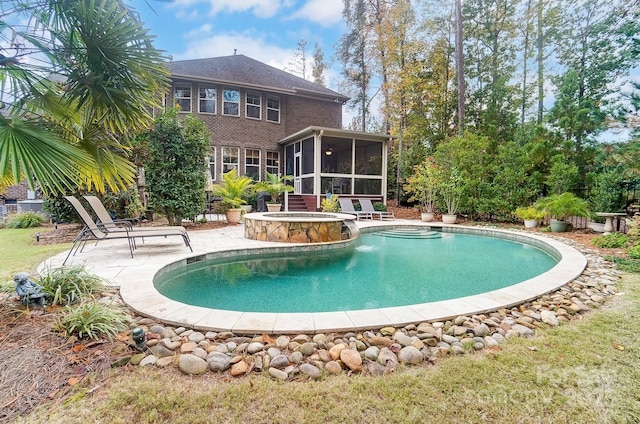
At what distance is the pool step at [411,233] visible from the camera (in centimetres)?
969

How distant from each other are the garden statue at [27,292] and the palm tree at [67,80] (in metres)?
1.00

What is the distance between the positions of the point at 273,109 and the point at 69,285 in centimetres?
1469

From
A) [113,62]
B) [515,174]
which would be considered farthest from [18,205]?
[515,174]

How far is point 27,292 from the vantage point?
2855 millimetres

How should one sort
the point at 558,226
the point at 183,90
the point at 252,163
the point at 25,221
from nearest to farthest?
1. the point at 558,226
2. the point at 25,221
3. the point at 183,90
4. the point at 252,163

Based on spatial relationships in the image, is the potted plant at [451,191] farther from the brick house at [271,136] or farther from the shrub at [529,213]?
the brick house at [271,136]

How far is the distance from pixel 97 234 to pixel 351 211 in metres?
9.61

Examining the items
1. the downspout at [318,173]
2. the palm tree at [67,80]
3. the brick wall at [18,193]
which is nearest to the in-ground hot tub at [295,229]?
the palm tree at [67,80]

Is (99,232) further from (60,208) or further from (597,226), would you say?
(597,226)

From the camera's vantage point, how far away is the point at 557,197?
9.49 meters

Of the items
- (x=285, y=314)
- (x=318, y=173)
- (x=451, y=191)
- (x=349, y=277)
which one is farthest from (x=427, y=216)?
(x=285, y=314)

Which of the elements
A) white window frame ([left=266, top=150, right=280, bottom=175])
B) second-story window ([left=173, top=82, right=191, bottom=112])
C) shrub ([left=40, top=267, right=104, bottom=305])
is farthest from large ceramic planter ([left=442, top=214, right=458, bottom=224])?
second-story window ([left=173, top=82, right=191, bottom=112])

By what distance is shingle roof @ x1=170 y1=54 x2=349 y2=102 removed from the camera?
1491cm

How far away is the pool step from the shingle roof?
9.87 metres
